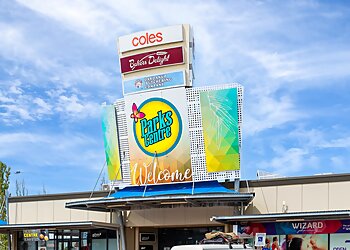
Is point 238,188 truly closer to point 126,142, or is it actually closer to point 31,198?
point 126,142

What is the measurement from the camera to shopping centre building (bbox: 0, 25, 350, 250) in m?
26.4

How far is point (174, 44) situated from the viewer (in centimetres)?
2917

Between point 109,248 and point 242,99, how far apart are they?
10.1 m

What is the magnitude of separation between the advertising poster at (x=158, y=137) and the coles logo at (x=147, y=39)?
2263 millimetres

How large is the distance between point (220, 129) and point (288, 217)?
4906 millimetres

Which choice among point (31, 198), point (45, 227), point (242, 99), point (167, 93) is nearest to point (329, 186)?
point (242, 99)

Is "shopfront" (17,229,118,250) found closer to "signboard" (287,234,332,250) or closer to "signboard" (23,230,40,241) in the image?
"signboard" (23,230,40,241)

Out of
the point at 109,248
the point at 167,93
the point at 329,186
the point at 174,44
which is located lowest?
the point at 109,248

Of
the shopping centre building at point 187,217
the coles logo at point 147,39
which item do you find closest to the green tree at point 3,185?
the shopping centre building at point 187,217

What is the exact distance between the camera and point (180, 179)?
1137 inches

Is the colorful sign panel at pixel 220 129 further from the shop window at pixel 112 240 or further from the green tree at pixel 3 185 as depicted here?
the green tree at pixel 3 185

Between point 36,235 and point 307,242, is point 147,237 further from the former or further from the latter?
point 307,242

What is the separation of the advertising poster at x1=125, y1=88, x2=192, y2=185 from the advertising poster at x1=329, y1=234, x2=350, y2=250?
641 centimetres

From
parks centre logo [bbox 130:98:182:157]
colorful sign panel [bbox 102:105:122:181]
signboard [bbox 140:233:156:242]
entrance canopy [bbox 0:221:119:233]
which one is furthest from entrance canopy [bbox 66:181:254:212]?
signboard [bbox 140:233:156:242]
